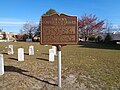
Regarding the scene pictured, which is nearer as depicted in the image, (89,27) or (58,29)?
(58,29)

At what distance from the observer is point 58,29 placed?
6.08 m

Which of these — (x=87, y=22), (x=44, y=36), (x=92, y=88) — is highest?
(x=87, y=22)

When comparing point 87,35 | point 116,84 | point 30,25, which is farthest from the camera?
point 30,25

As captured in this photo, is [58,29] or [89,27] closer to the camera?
[58,29]

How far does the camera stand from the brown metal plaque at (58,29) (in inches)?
239

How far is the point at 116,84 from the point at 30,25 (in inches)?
2860

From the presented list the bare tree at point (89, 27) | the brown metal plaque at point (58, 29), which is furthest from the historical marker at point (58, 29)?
the bare tree at point (89, 27)

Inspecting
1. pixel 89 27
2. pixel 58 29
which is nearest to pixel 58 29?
pixel 58 29

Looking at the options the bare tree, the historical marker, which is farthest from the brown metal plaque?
the bare tree

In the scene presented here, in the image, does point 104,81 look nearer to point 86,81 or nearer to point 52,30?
point 86,81

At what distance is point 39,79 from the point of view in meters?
6.98

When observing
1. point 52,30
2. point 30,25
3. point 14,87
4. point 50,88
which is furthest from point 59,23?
point 30,25

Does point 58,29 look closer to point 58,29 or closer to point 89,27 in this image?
point 58,29

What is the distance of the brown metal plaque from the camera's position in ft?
19.9
